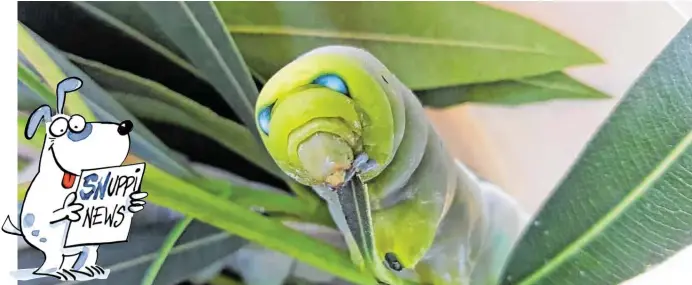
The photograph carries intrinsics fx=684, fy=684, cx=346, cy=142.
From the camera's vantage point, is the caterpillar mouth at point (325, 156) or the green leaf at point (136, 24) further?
the green leaf at point (136, 24)

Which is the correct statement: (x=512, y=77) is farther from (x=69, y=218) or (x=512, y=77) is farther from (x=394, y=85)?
(x=69, y=218)

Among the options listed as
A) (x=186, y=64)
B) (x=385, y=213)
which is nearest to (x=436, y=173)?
(x=385, y=213)

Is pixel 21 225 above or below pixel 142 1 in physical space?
below

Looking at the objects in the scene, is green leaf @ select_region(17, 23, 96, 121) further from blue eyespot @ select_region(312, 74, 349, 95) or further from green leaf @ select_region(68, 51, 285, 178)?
blue eyespot @ select_region(312, 74, 349, 95)

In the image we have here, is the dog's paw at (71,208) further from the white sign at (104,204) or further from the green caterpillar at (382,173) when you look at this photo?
the green caterpillar at (382,173)

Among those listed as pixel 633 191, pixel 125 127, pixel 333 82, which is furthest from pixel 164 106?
pixel 633 191

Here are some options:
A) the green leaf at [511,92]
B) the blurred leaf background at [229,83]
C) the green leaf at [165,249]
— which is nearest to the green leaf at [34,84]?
the blurred leaf background at [229,83]

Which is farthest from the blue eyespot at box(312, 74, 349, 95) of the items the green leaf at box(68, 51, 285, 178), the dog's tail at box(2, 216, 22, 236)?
the dog's tail at box(2, 216, 22, 236)

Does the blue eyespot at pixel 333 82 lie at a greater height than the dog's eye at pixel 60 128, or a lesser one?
greater
